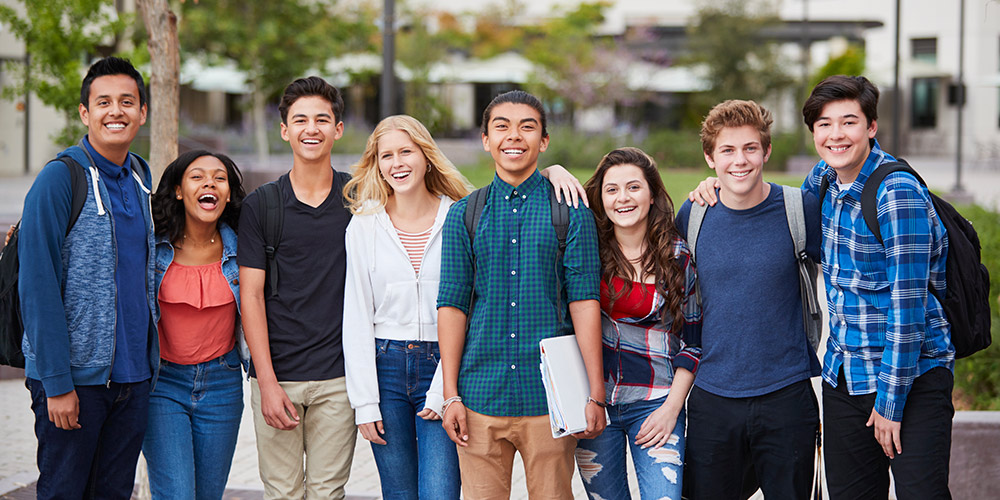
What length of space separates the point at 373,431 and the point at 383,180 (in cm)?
107

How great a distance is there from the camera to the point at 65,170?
11.6 ft

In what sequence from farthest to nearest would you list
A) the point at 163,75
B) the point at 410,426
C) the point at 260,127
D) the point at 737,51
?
the point at 737,51 < the point at 260,127 < the point at 163,75 < the point at 410,426

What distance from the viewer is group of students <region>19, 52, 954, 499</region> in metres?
3.43

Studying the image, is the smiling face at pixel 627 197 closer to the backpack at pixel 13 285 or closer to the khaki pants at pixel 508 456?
the khaki pants at pixel 508 456

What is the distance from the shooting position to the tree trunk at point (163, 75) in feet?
16.5

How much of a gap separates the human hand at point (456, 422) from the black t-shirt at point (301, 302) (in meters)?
0.61

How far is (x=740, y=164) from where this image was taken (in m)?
3.58

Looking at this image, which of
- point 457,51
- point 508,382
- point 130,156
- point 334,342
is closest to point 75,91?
point 130,156

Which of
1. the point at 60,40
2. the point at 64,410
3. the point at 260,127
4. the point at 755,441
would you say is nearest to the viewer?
the point at 64,410

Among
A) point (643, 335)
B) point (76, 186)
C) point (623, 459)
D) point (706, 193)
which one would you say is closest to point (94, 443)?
point (76, 186)

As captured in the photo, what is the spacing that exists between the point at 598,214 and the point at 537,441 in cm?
98

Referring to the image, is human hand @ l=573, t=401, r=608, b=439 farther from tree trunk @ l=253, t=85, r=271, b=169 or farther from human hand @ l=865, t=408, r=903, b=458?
tree trunk @ l=253, t=85, r=271, b=169

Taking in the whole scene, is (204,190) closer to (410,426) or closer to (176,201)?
(176,201)

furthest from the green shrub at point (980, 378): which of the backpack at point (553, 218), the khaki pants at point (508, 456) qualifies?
the backpack at point (553, 218)
